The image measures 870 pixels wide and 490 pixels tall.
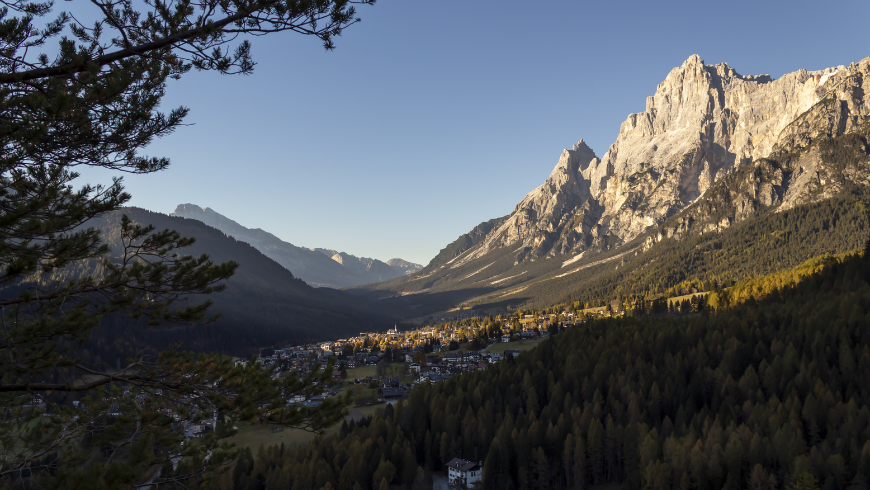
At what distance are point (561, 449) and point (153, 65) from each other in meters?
59.8

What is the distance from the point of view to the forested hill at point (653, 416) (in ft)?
149

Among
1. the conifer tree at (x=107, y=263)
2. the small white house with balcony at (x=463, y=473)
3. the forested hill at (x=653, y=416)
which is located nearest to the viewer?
the conifer tree at (x=107, y=263)

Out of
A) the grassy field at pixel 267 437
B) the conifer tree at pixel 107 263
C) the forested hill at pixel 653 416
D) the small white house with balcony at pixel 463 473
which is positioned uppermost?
the conifer tree at pixel 107 263

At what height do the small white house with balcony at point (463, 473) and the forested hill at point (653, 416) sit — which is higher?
the forested hill at point (653, 416)

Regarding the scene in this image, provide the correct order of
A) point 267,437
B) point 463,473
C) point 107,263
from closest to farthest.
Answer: point 107,263, point 463,473, point 267,437

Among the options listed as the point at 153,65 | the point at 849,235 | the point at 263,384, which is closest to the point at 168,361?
the point at 263,384

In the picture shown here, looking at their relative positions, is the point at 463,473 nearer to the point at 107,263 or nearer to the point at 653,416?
the point at 653,416

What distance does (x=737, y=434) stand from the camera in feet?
158

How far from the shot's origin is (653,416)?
213 ft

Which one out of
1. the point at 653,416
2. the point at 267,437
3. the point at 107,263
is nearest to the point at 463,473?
the point at 653,416

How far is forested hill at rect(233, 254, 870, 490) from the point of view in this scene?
45.5 metres

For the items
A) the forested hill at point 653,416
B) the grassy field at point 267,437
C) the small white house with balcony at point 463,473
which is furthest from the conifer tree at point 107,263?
the grassy field at point 267,437

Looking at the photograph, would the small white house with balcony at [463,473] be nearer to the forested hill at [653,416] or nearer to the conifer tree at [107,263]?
the forested hill at [653,416]

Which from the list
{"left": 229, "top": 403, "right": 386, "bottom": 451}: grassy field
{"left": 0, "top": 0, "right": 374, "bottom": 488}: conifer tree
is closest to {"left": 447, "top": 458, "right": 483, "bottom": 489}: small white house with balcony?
{"left": 229, "top": 403, "right": 386, "bottom": 451}: grassy field
